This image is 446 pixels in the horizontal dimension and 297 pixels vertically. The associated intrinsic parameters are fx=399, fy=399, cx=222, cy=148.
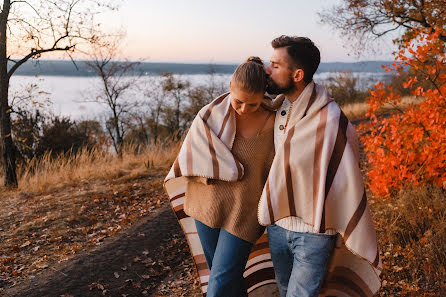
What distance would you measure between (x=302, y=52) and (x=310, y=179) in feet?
2.36

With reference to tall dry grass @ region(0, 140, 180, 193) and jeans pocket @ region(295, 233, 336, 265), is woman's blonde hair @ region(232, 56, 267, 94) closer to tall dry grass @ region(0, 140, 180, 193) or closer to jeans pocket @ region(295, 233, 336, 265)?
jeans pocket @ region(295, 233, 336, 265)

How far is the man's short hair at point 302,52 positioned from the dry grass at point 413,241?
2.53m

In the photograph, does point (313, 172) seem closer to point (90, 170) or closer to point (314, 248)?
point (314, 248)

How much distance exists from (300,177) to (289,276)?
682 millimetres

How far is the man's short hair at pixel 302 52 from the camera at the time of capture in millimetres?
2258

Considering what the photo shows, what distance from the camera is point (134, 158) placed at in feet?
34.2

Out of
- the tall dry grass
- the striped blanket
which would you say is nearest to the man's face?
the striped blanket

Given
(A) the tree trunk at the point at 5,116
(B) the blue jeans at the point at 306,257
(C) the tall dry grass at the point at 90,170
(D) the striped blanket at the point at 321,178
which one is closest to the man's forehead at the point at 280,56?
(D) the striped blanket at the point at 321,178

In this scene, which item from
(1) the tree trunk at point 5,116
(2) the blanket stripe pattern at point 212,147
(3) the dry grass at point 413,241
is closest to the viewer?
(2) the blanket stripe pattern at point 212,147

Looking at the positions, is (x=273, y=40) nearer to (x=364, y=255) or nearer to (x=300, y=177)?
(x=300, y=177)

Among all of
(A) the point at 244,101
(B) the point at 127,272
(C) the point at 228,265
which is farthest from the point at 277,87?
(B) the point at 127,272

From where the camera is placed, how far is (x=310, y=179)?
226 cm

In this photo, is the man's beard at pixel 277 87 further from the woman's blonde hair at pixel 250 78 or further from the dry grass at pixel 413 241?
the dry grass at pixel 413 241

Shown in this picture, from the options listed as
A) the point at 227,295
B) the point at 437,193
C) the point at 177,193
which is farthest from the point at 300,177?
the point at 437,193
